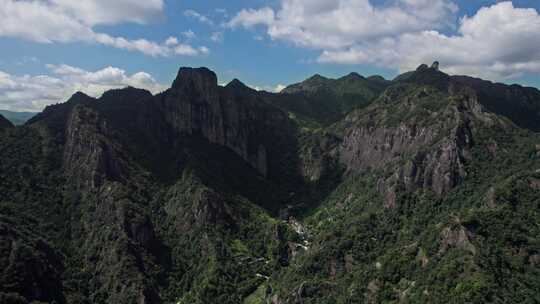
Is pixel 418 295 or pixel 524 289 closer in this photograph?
pixel 524 289

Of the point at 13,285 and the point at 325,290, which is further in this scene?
the point at 325,290

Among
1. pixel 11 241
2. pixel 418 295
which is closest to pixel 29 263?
pixel 11 241

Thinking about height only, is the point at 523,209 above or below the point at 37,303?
above

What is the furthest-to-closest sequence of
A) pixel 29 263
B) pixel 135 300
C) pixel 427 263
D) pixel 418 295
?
pixel 135 300, pixel 29 263, pixel 427 263, pixel 418 295

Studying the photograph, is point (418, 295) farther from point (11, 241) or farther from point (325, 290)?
point (11, 241)

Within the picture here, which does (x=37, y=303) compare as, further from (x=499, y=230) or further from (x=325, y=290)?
(x=499, y=230)

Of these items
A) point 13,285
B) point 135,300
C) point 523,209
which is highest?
point 523,209

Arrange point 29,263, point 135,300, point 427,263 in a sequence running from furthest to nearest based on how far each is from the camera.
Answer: point 135,300, point 29,263, point 427,263

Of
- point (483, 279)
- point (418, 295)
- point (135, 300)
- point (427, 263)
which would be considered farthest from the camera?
point (135, 300)

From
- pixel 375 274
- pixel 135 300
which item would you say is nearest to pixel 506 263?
pixel 375 274
